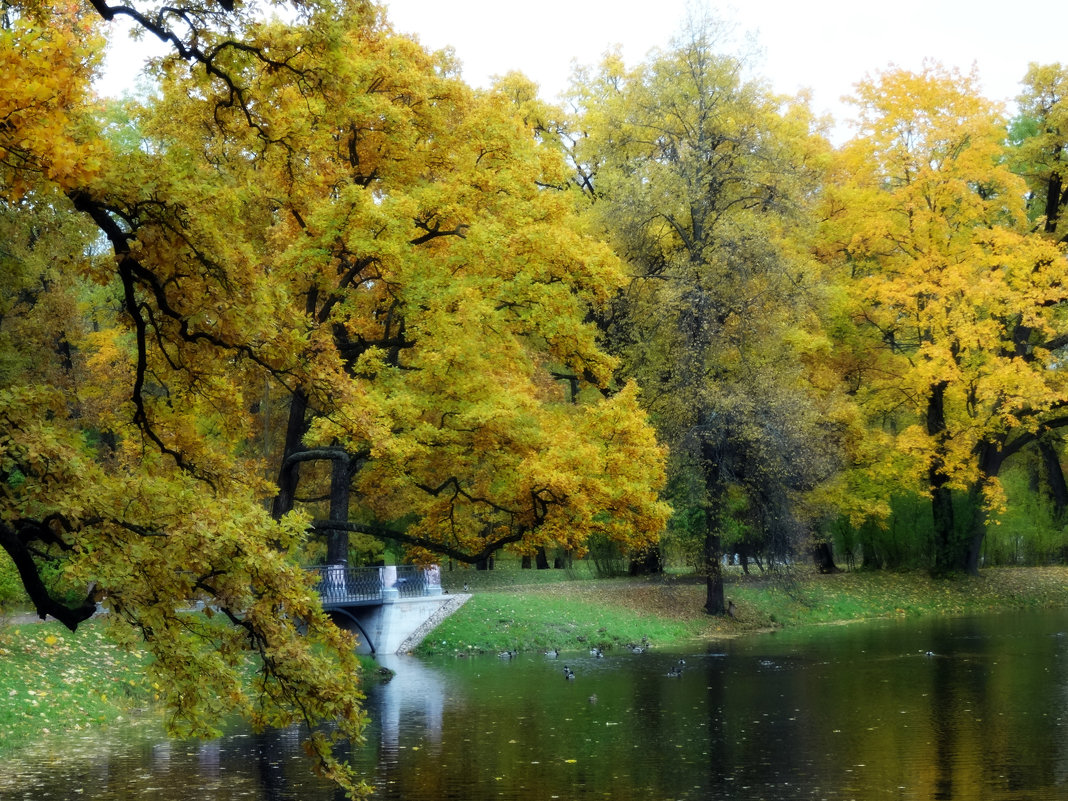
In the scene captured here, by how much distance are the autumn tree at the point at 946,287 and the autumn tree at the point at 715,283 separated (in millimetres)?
4889

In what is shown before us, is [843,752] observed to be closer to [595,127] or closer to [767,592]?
[767,592]

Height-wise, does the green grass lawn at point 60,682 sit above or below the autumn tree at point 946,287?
below

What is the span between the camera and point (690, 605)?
107ft

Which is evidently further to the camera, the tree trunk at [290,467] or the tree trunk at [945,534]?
the tree trunk at [945,534]

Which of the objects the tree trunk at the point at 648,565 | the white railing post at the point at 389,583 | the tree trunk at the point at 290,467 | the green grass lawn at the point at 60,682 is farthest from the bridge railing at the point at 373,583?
the tree trunk at the point at 648,565

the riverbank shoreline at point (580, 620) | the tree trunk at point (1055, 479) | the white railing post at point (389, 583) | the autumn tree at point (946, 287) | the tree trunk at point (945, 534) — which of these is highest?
the autumn tree at point (946, 287)

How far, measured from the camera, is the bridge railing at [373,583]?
2594 centimetres

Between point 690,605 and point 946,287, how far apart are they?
487 inches

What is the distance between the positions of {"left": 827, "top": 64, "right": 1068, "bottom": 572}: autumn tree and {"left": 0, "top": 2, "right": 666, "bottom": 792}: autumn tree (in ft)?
45.9

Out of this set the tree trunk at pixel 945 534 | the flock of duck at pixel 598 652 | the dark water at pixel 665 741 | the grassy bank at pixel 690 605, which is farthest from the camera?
the tree trunk at pixel 945 534

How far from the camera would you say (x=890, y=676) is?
2162 centimetres

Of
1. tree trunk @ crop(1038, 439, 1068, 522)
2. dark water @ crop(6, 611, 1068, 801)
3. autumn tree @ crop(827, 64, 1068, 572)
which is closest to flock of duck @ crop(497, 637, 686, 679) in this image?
dark water @ crop(6, 611, 1068, 801)

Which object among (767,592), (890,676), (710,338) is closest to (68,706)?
(890,676)

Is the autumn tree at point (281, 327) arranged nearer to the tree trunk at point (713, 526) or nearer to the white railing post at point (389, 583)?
the white railing post at point (389, 583)
